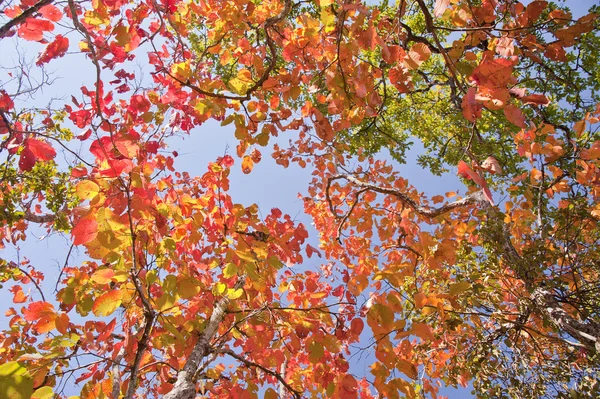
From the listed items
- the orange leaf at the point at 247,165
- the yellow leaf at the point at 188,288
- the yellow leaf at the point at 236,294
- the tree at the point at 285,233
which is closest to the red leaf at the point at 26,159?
the tree at the point at 285,233

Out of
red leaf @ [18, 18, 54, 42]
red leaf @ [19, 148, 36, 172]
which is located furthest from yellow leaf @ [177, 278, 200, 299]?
red leaf @ [18, 18, 54, 42]

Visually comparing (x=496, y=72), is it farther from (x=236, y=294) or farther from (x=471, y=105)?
(x=236, y=294)

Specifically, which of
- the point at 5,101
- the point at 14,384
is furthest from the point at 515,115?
the point at 5,101

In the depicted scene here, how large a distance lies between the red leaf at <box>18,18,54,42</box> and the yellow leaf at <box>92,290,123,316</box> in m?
1.79

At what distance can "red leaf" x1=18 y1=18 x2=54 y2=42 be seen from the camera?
2.05 metres

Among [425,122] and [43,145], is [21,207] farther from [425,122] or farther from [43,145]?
[425,122]

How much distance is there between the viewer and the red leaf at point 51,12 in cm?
202

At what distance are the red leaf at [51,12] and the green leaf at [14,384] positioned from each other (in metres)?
2.06

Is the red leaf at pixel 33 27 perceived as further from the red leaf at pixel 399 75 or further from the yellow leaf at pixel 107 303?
the red leaf at pixel 399 75

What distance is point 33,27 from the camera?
81.1 inches

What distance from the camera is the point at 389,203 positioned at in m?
5.56

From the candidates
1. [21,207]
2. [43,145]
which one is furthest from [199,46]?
[43,145]

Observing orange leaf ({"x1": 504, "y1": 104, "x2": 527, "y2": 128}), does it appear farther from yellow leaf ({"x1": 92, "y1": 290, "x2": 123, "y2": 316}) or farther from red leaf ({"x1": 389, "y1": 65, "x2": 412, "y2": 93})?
yellow leaf ({"x1": 92, "y1": 290, "x2": 123, "y2": 316})

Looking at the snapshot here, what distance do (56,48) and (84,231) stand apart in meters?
1.58
